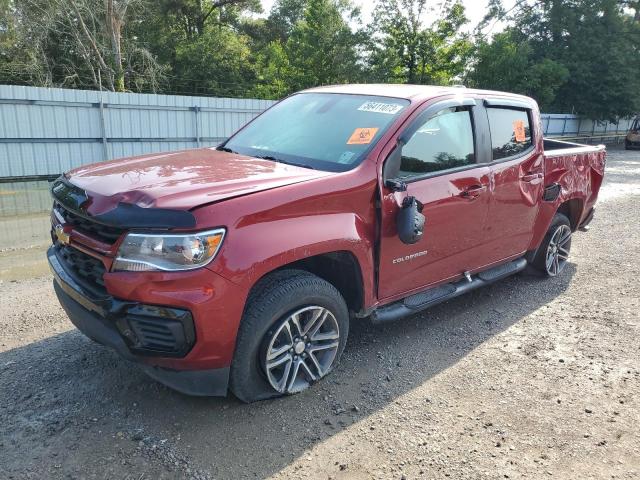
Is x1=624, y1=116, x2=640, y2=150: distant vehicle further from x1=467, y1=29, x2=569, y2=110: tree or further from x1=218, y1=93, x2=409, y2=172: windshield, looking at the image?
x1=218, y1=93, x2=409, y2=172: windshield

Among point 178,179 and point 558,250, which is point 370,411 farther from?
point 558,250

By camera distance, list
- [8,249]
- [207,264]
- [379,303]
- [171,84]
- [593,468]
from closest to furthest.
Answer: [207,264], [593,468], [379,303], [8,249], [171,84]

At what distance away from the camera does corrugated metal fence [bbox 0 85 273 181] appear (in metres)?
10.1

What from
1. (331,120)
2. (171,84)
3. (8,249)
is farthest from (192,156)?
(171,84)

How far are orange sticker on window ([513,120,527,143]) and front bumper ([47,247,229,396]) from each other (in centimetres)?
339

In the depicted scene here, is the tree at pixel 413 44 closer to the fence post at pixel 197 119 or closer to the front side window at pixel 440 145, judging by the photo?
the fence post at pixel 197 119

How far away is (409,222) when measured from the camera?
3.44 m

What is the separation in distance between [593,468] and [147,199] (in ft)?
9.10

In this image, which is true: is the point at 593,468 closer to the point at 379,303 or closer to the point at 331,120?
the point at 379,303

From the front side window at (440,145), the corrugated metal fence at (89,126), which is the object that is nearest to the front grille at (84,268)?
the front side window at (440,145)

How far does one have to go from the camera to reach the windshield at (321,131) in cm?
353

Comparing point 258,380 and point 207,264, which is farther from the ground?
point 207,264

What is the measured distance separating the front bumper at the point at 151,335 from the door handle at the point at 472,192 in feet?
7.36

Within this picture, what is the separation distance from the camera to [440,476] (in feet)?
8.88
